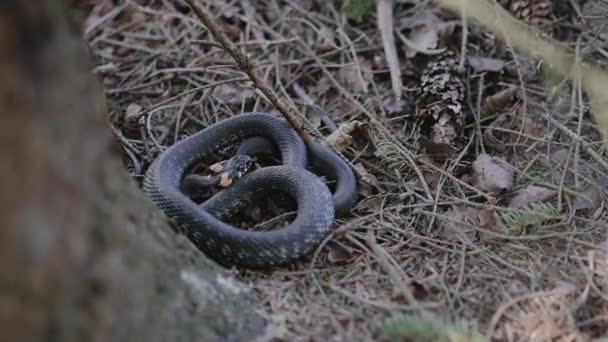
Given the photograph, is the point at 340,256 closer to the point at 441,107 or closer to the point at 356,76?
the point at 441,107

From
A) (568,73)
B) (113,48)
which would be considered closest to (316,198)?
(568,73)

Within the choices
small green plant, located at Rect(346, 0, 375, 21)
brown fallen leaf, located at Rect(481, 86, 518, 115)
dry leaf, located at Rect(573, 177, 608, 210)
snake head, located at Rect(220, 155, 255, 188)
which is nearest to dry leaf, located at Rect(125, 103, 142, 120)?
snake head, located at Rect(220, 155, 255, 188)

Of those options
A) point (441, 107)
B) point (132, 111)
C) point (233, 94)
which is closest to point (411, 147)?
point (441, 107)

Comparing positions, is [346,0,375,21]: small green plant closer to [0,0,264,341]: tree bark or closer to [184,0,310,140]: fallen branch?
[184,0,310,140]: fallen branch

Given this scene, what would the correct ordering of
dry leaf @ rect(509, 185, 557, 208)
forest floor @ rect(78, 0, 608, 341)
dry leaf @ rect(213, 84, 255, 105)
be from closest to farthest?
forest floor @ rect(78, 0, 608, 341) < dry leaf @ rect(509, 185, 557, 208) < dry leaf @ rect(213, 84, 255, 105)

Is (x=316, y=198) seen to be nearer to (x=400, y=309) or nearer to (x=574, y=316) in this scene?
(x=400, y=309)

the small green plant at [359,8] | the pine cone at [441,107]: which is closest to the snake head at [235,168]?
the pine cone at [441,107]
